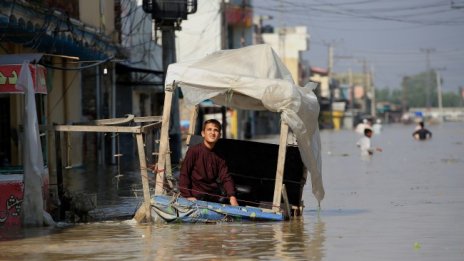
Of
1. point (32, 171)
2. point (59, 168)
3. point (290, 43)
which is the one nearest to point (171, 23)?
point (59, 168)

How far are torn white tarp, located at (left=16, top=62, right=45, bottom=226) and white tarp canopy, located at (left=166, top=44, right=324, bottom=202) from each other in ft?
5.97

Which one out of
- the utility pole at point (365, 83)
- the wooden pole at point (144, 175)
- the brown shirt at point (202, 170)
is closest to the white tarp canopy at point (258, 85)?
the brown shirt at point (202, 170)

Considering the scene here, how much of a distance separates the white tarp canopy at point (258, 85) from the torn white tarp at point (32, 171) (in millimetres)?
1820

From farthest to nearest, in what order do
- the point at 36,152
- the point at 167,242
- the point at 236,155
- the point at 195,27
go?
the point at 195,27, the point at 236,155, the point at 36,152, the point at 167,242

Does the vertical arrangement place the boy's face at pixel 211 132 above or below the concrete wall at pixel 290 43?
below

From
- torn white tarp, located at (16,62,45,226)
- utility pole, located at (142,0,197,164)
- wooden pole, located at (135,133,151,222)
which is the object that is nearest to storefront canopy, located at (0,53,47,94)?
torn white tarp, located at (16,62,45,226)

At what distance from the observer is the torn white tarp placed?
13.1 m

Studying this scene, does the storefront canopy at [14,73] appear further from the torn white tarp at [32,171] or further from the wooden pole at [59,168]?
the wooden pole at [59,168]

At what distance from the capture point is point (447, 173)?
25.9 metres

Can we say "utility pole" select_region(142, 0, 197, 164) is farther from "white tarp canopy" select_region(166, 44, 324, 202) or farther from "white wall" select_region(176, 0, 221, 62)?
"white wall" select_region(176, 0, 221, 62)

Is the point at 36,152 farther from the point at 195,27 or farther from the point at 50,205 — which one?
the point at 195,27

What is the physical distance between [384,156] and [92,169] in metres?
12.1

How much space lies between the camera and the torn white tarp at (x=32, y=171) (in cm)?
1314

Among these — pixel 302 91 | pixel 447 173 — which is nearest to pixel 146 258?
pixel 302 91
